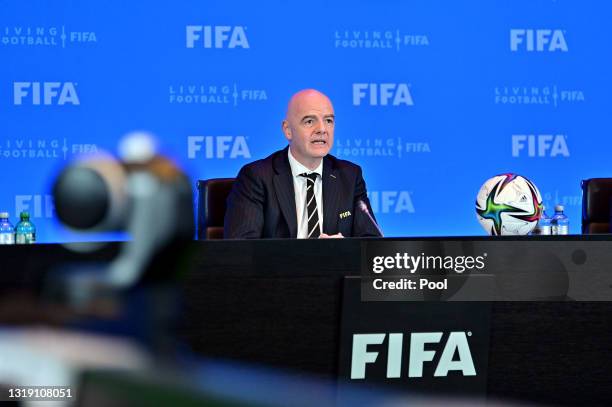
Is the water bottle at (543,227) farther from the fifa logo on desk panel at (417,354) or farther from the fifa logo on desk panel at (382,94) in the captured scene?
the fifa logo on desk panel at (382,94)

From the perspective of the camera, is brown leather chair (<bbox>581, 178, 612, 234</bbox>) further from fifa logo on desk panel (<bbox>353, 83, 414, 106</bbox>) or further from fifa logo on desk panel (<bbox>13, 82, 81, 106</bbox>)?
fifa logo on desk panel (<bbox>13, 82, 81, 106</bbox>)

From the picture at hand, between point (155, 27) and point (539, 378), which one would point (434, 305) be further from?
point (155, 27)

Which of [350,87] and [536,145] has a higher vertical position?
[350,87]

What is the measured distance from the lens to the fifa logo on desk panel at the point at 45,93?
17.2ft

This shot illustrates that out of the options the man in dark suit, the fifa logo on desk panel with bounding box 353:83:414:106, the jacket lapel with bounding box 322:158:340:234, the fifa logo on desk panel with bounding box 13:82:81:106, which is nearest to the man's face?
the man in dark suit

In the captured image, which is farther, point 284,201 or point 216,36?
point 216,36

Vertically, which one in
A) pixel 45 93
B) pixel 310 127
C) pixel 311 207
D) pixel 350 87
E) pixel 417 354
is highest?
pixel 350 87

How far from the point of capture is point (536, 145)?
563 cm

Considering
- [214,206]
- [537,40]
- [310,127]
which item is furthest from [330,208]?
[537,40]

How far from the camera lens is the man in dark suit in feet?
10.7

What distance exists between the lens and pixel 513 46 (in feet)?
18.4

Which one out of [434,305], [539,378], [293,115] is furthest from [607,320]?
[293,115]

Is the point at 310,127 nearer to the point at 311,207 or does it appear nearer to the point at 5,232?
the point at 311,207

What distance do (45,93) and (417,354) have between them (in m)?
3.84
